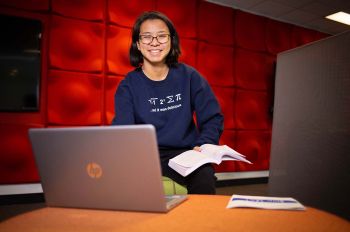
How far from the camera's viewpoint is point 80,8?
8.84ft

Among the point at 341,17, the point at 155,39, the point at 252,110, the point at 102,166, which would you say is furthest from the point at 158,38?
the point at 341,17

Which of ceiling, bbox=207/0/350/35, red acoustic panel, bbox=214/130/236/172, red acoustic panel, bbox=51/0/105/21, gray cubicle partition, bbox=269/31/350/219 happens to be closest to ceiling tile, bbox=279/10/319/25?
ceiling, bbox=207/0/350/35

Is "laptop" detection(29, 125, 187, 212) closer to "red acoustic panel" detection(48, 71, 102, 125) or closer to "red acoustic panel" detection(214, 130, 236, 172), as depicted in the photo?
"red acoustic panel" detection(48, 71, 102, 125)

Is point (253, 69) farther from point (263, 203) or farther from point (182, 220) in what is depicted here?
point (182, 220)

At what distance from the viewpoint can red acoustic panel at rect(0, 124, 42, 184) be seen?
2.36 m

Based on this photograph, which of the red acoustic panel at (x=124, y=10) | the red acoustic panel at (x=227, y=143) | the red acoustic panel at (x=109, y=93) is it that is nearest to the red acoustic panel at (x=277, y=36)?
the red acoustic panel at (x=227, y=143)

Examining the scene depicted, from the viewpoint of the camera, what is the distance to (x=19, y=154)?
2.42 m

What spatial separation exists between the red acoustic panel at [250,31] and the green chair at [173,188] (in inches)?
112

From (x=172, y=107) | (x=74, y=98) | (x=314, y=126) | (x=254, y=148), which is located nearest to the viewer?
(x=314, y=126)

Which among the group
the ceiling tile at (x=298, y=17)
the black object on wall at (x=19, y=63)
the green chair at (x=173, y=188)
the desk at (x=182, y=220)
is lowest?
the green chair at (x=173, y=188)

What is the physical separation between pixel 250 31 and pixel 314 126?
9.75ft

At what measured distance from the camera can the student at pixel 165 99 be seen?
1.27 m

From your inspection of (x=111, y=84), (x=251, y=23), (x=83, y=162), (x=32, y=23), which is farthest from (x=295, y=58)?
(x=251, y=23)

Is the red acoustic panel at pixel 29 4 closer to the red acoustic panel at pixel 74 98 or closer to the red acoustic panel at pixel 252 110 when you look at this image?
the red acoustic panel at pixel 74 98
